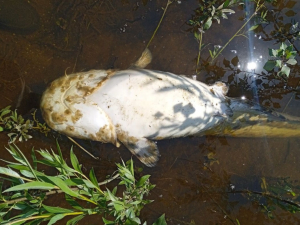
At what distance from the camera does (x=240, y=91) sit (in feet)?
13.7

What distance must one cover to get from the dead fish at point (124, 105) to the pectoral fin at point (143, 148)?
0.01 metres

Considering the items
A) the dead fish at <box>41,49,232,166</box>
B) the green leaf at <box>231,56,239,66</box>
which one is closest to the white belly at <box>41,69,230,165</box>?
the dead fish at <box>41,49,232,166</box>

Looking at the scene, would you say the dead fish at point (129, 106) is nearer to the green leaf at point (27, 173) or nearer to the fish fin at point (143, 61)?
the fish fin at point (143, 61)

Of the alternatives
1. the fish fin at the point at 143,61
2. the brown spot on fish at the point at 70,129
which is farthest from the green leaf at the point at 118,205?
the fish fin at the point at 143,61

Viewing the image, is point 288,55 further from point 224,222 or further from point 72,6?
point 72,6

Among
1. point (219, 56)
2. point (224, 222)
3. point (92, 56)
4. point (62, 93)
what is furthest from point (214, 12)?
point (224, 222)

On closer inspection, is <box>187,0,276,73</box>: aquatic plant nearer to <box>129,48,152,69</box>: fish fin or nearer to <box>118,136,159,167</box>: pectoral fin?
<box>129,48,152,69</box>: fish fin

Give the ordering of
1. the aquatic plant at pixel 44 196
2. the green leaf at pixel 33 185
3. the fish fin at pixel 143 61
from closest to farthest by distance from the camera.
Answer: the green leaf at pixel 33 185, the aquatic plant at pixel 44 196, the fish fin at pixel 143 61

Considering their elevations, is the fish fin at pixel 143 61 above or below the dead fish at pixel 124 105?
above

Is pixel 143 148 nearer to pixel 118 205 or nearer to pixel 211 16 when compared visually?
pixel 118 205

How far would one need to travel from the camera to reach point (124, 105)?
3.05 metres

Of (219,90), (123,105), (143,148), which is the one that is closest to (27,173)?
(123,105)

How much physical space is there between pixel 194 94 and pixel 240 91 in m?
1.23

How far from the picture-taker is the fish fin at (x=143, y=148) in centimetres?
327
